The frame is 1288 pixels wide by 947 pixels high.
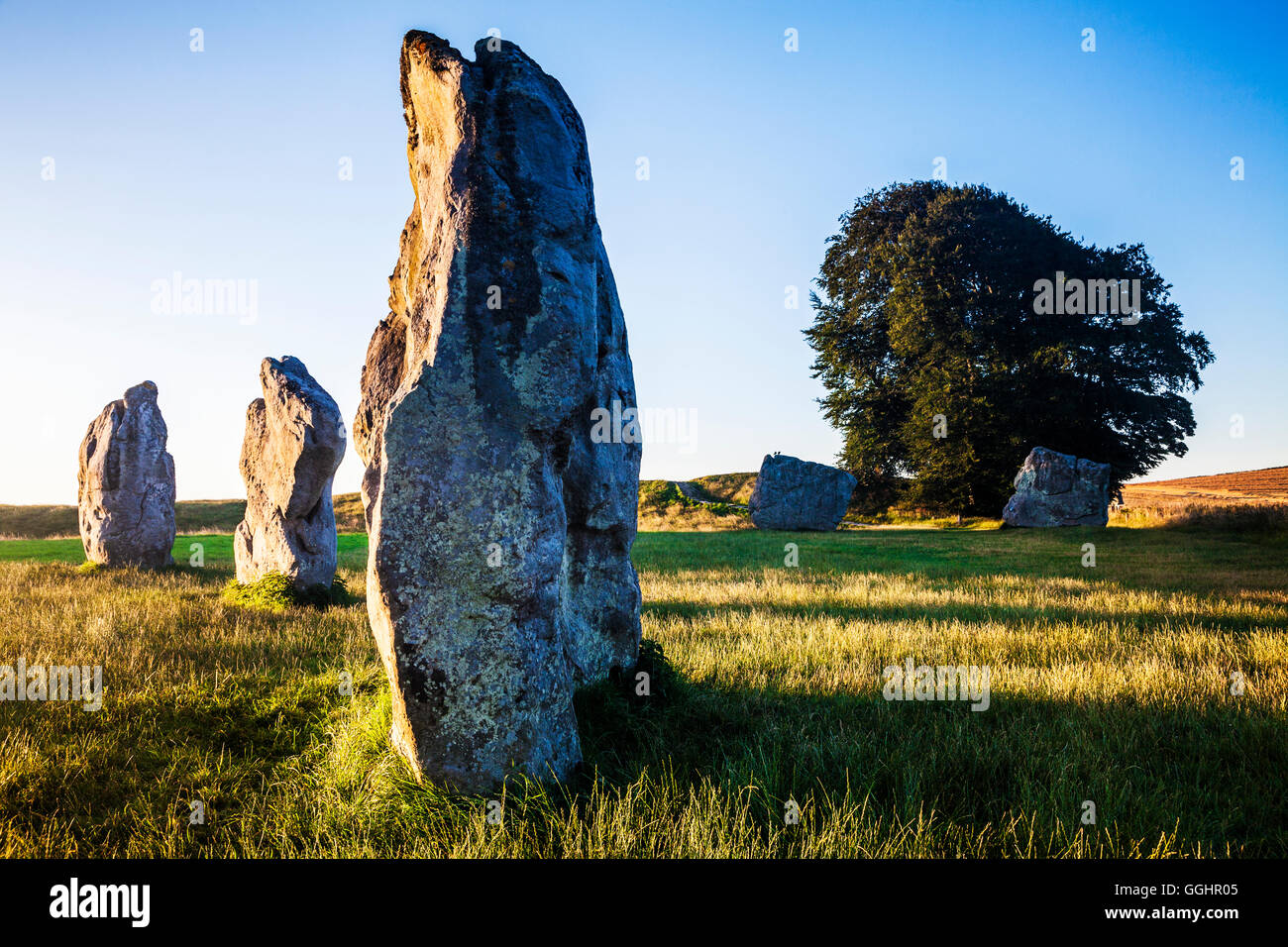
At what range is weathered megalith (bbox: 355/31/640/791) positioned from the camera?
3771 mm

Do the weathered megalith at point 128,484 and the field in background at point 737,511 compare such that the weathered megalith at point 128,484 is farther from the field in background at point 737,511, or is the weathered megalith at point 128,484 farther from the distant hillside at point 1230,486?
the distant hillside at point 1230,486

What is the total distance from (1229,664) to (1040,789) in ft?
15.9

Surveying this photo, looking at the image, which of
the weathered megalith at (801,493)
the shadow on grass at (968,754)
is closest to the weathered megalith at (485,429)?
the shadow on grass at (968,754)

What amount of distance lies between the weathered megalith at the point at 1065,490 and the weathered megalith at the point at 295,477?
2637 centimetres

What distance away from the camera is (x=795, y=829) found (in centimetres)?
360

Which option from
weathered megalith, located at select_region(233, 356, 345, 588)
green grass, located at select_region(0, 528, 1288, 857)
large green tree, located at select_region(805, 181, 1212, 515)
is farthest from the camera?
large green tree, located at select_region(805, 181, 1212, 515)

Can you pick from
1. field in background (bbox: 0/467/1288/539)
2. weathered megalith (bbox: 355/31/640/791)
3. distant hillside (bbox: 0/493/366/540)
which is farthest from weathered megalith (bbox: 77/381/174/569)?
distant hillside (bbox: 0/493/366/540)

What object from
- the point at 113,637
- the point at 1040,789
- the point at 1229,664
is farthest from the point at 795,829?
the point at 113,637

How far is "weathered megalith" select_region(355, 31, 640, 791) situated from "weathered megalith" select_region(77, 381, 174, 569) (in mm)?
15173

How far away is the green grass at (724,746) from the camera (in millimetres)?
3547

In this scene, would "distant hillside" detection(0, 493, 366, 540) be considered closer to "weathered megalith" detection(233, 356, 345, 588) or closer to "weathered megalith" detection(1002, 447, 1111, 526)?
"weathered megalith" detection(233, 356, 345, 588)

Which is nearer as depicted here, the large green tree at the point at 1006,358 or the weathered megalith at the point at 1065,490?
the weathered megalith at the point at 1065,490

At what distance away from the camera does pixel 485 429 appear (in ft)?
12.8
